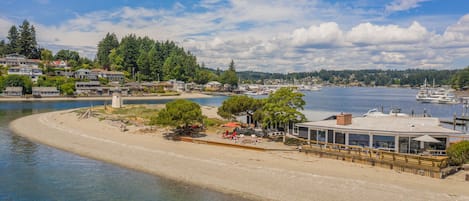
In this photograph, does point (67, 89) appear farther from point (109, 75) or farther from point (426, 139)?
point (426, 139)

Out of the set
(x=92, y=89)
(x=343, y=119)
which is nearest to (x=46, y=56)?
(x=92, y=89)

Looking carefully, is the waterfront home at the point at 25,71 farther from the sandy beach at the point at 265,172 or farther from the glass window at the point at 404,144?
the glass window at the point at 404,144

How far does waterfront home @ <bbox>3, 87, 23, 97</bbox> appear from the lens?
350 ft

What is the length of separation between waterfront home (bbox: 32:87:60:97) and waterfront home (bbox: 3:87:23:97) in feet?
12.8

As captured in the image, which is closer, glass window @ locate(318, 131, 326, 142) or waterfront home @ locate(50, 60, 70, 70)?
glass window @ locate(318, 131, 326, 142)

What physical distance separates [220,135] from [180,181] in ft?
48.6

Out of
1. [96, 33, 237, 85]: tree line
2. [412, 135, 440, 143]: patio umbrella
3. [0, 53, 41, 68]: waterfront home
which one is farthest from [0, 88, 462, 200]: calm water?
[96, 33, 237, 85]: tree line

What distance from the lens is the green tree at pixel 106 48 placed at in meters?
156

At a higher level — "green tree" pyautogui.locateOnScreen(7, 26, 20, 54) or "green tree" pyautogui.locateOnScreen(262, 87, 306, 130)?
"green tree" pyautogui.locateOnScreen(7, 26, 20, 54)

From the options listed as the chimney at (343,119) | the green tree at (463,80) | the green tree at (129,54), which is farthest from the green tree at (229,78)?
the chimney at (343,119)

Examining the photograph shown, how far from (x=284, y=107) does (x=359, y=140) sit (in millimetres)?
7997

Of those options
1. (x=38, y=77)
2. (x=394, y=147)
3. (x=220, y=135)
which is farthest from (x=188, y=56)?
(x=394, y=147)

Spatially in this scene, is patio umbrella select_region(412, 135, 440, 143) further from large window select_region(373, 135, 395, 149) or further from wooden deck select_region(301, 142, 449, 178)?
large window select_region(373, 135, 395, 149)

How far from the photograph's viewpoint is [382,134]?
25922mm
